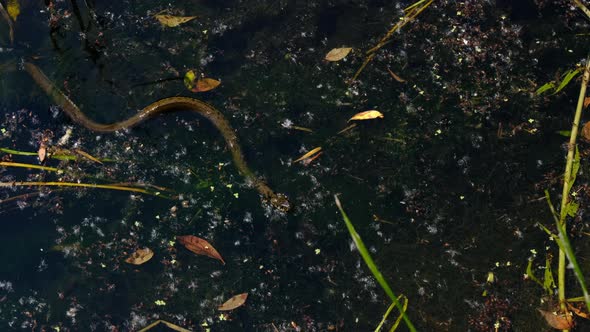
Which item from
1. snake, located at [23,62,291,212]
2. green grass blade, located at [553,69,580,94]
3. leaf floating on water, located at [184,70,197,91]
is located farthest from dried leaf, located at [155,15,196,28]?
green grass blade, located at [553,69,580,94]

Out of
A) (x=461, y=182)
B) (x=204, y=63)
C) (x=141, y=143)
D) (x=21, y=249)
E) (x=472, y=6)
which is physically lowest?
(x=21, y=249)

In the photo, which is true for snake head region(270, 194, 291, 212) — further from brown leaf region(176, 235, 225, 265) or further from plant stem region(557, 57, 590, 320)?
plant stem region(557, 57, 590, 320)

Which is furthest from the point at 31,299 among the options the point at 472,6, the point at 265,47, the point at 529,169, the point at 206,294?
the point at 472,6

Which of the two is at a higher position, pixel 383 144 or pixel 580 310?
pixel 383 144

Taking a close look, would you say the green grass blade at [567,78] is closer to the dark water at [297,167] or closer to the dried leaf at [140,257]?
the dark water at [297,167]

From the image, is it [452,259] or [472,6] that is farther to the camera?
[472,6]

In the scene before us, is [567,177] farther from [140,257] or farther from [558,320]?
[140,257]

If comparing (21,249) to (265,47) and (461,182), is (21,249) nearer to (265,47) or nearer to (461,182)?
(265,47)
